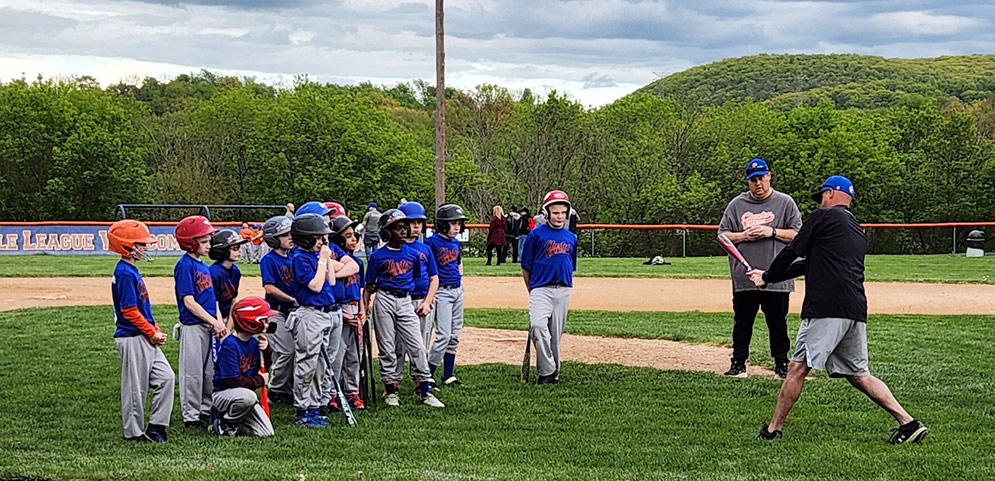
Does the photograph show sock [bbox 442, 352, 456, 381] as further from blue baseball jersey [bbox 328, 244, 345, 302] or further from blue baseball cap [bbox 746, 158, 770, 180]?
blue baseball cap [bbox 746, 158, 770, 180]

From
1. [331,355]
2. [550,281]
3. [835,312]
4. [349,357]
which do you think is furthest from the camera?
[550,281]

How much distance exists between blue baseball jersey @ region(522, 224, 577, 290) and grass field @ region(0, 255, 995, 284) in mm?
15531

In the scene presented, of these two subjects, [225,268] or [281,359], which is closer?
[225,268]

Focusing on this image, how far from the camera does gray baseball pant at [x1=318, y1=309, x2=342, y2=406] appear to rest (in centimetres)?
818

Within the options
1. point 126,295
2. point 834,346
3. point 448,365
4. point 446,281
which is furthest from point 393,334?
point 834,346

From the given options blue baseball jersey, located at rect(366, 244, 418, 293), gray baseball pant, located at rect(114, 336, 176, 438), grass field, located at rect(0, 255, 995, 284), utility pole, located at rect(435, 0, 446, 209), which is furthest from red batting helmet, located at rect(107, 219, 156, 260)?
grass field, located at rect(0, 255, 995, 284)

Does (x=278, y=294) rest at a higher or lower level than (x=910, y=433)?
higher

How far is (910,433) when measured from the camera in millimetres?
6945

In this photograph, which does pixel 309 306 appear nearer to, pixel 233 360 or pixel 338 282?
pixel 338 282

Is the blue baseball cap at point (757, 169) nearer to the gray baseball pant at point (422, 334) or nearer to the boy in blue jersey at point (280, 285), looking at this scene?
the gray baseball pant at point (422, 334)

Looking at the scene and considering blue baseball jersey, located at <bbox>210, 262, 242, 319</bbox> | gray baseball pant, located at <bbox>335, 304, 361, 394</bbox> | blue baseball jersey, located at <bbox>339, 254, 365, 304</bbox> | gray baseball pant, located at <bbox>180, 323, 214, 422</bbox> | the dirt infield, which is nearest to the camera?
gray baseball pant, located at <bbox>180, 323, 214, 422</bbox>

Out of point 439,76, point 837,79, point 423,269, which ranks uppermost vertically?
point 837,79

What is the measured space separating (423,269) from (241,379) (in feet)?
6.39

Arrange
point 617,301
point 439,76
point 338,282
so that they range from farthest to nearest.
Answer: point 439,76 → point 617,301 → point 338,282
